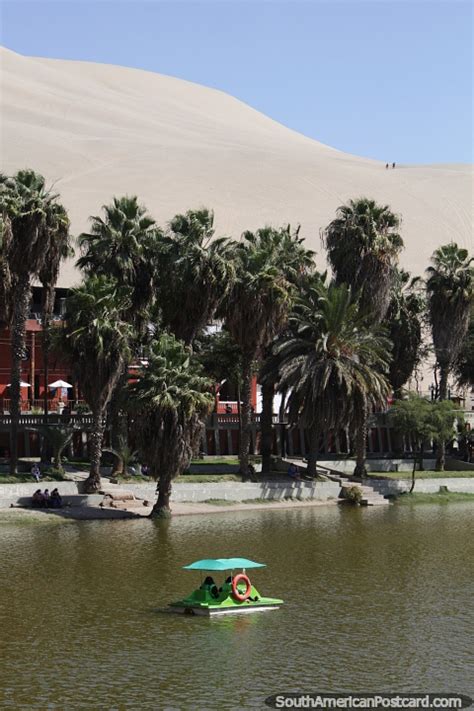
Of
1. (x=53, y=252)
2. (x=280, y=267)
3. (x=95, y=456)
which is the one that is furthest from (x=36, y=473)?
(x=280, y=267)

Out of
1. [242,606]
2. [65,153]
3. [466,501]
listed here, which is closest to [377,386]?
[466,501]

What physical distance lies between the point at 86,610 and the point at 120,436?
2931cm

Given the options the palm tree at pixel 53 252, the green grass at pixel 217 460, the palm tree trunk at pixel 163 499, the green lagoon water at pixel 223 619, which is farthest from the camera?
the green grass at pixel 217 460

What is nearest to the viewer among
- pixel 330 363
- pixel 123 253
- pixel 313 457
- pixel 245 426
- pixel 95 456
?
pixel 95 456

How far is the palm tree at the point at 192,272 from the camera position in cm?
6078

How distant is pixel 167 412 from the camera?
53.4 metres

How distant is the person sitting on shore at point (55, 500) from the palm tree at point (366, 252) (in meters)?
25.1

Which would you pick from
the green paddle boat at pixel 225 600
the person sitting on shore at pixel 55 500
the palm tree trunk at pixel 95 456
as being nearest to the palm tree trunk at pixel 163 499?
the palm tree trunk at pixel 95 456

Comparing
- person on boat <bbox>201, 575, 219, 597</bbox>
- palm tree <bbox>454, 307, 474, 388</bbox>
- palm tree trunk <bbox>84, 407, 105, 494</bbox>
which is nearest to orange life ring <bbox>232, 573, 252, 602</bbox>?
person on boat <bbox>201, 575, 219, 597</bbox>

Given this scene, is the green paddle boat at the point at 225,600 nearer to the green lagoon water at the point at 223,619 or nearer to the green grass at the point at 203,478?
the green lagoon water at the point at 223,619

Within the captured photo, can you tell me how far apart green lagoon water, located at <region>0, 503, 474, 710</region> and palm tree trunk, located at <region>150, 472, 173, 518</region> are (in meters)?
2.54

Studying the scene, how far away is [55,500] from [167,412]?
22.3 ft

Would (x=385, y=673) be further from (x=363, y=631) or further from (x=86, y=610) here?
(x=86, y=610)

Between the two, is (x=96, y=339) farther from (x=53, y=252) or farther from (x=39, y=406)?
(x=39, y=406)
